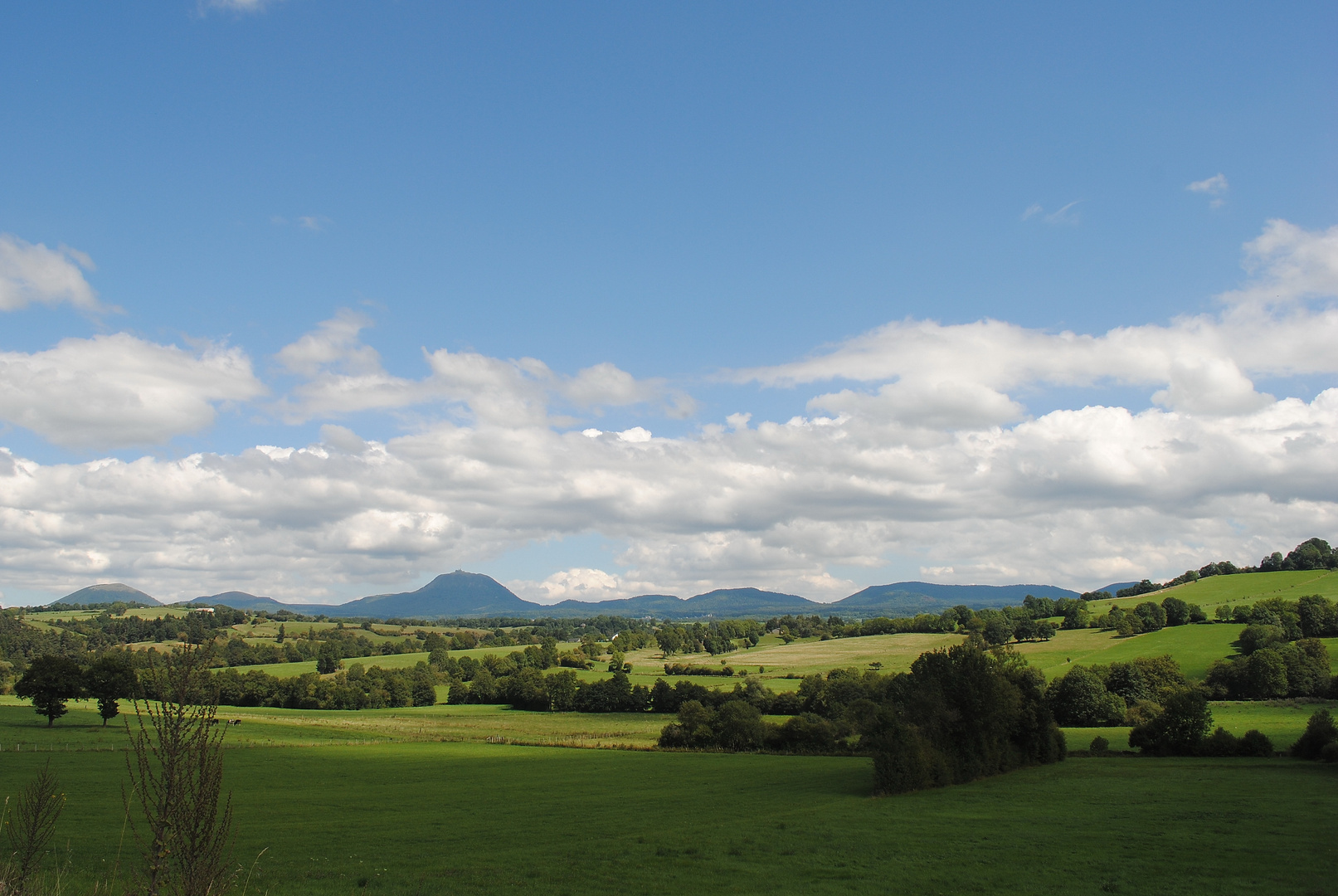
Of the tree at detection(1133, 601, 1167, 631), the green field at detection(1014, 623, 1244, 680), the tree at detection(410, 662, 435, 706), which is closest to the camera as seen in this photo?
the green field at detection(1014, 623, 1244, 680)

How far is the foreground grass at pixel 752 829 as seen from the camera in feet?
83.7

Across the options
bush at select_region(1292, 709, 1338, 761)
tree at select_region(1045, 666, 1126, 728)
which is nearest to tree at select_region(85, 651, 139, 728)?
tree at select_region(1045, 666, 1126, 728)

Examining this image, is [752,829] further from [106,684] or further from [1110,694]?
[106,684]

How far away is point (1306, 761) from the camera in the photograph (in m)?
57.6

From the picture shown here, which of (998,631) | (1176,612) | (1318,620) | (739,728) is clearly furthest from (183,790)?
(998,631)

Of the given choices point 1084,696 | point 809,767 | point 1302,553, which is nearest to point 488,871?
point 809,767

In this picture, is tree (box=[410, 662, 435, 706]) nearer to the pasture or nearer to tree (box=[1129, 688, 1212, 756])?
the pasture

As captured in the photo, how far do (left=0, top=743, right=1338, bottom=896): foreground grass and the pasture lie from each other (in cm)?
14

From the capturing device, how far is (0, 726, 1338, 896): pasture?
25516 mm

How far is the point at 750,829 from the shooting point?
1384 inches

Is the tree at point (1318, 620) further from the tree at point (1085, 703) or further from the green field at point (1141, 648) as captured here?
the tree at point (1085, 703)

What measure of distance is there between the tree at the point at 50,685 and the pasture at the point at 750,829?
2730 cm

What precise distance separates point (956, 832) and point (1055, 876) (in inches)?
343

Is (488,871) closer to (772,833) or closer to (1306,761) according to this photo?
(772,833)
